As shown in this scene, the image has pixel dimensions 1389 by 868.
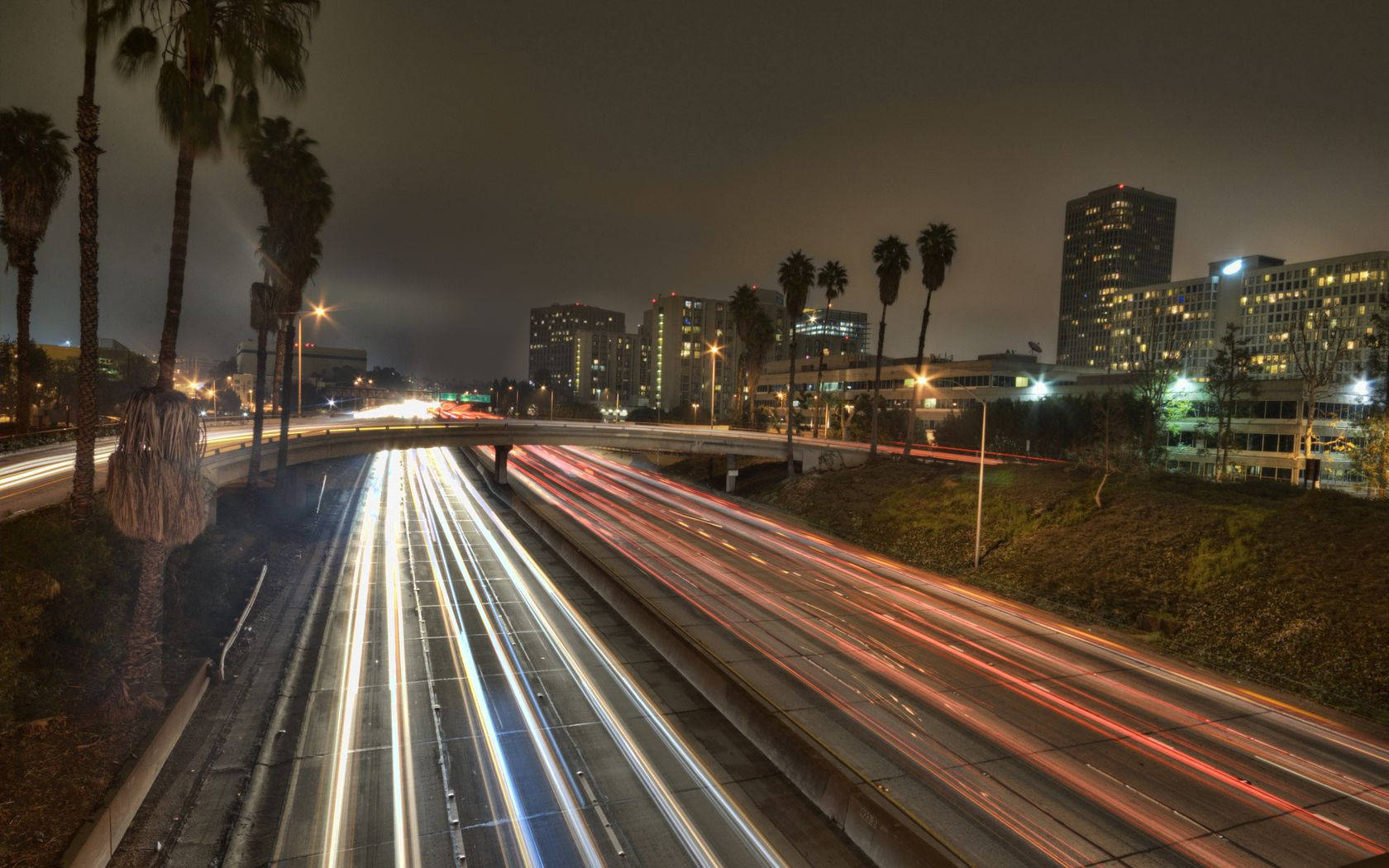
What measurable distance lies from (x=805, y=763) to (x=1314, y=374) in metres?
47.6

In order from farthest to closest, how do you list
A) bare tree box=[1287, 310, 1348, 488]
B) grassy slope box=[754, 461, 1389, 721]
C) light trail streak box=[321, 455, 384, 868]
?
bare tree box=[1287, 310, 1348, 488]
grassy slope box=[754, 461, 1389, 721]
light trail streak box=[321, 455, 384, 868]

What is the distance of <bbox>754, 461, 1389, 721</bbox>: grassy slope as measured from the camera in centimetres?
1917

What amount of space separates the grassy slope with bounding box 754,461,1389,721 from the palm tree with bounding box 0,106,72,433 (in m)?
39.9

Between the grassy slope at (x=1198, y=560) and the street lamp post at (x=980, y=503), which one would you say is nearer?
the grassy slope at (x=1198, y=560)

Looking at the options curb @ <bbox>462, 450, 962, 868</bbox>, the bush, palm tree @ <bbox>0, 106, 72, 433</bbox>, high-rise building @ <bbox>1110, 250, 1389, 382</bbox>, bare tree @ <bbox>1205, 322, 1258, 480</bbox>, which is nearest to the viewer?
curb @ <bbox>462, 450, 962, 868</bbox>

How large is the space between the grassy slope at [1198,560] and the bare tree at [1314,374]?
11.2m

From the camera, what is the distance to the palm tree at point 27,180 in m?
25.8

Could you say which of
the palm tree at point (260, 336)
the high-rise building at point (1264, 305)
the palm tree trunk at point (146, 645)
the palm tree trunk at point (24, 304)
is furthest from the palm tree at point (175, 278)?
the high-rise building at point (1264, 305)

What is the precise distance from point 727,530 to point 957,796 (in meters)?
26.7

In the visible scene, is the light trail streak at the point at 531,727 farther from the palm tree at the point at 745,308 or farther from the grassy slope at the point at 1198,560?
the palm tree at the point at 745,308

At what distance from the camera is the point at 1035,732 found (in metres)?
14.4

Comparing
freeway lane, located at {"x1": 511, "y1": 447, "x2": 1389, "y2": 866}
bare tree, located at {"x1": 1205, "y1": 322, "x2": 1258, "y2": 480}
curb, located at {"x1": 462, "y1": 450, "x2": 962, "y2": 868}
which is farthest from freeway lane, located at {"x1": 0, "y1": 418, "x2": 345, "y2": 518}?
bare tree, located at {"x1": 1205, "y1": 322, "x2": 1258, "y2": 480}

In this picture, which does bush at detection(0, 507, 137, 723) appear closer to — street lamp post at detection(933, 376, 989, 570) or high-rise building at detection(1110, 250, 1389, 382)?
street lamp post at detection(933, 376, 989, 570)

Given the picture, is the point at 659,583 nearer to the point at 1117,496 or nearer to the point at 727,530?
the point at 727,530
